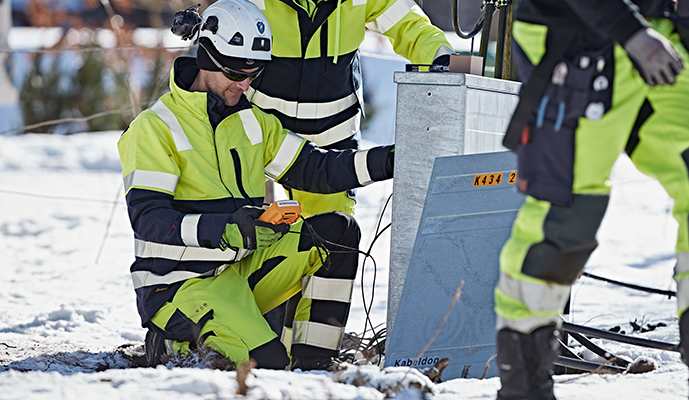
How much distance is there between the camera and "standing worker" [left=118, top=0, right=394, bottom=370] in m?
2.59

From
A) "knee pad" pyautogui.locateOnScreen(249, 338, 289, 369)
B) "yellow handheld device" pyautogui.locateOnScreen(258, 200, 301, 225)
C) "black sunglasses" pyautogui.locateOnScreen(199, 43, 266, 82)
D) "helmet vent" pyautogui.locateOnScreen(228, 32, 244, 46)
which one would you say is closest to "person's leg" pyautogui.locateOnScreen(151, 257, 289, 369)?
"knee pad" pyautogui.locateOnScreen(249, 338, 289, 369)

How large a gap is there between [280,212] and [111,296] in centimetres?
227

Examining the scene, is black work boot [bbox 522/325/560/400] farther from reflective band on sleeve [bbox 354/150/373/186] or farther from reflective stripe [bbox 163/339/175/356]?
reflective stripe [bbox 163/339/175/356]

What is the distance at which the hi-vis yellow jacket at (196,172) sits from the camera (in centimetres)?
258

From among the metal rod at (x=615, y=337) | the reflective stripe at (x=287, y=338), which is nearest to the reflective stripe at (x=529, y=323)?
the metal rod at (x=615, y=337)

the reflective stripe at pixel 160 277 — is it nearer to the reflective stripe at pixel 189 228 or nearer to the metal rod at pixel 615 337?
the reflective stripe at pixel 189 228

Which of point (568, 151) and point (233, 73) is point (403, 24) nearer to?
point (233, 73)

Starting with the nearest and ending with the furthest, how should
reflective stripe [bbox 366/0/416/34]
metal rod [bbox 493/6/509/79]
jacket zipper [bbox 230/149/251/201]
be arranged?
jacket zipper [bbox 230/149/251/201]
metal rod [bbox 493/6/509/79]
reflective stripe [bbox 366/0/416/34]

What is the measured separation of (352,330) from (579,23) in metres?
2.42

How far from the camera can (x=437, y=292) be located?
8.32 ft

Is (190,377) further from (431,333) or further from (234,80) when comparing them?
(234,80)

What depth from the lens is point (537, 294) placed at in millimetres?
1698

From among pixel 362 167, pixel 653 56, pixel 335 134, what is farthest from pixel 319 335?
pixel 653 56

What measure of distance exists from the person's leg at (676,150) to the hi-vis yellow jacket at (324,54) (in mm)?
1464
